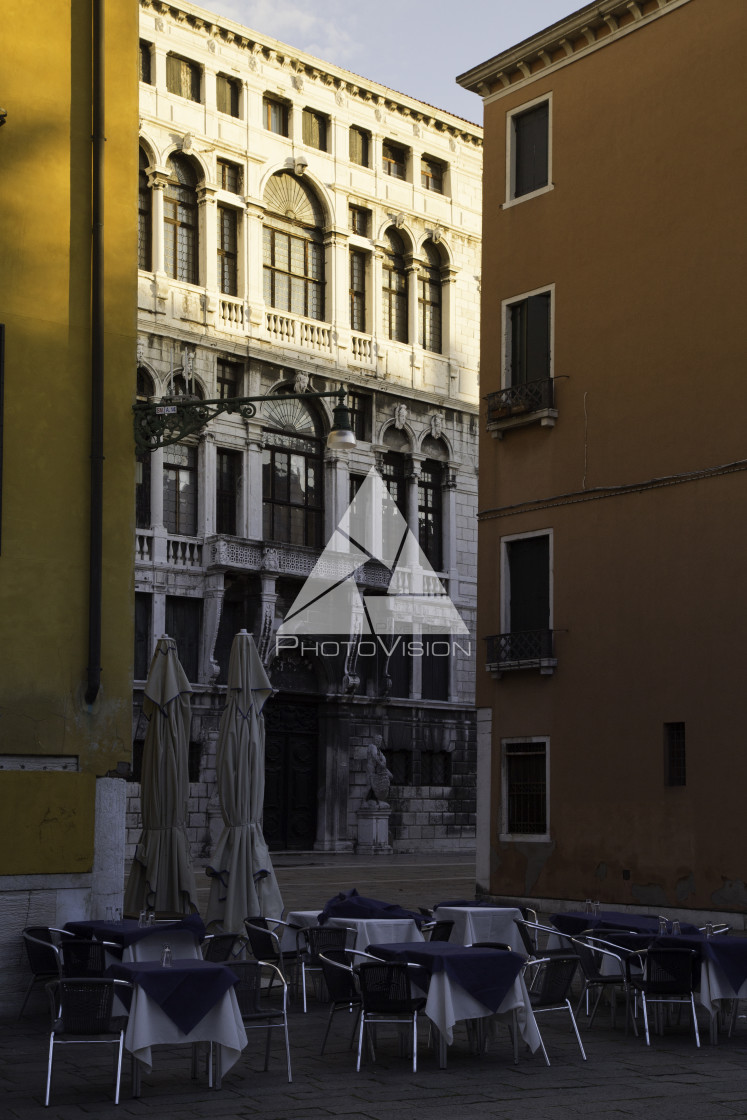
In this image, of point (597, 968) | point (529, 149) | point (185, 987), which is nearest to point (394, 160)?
point (529, 149)

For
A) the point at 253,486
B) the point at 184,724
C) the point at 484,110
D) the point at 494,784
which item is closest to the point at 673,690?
the point at 494,784

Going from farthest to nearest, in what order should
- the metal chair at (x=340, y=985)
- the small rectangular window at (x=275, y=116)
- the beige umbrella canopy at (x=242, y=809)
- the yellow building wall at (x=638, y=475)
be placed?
the small rectangular window at (x=275, y=116)
the yellow building wall at (x=638, y=475)
the beige umbrella canopy at (x=242, y=809)
the metal chair at (x=340, y=985)

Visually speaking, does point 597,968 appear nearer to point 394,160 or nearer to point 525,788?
point 525,788

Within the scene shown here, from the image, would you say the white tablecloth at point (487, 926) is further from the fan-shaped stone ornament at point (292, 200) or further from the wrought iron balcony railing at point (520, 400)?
the fan-shaped stone ornament at point (292, 200)

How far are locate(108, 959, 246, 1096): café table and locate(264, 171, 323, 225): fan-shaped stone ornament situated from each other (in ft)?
101

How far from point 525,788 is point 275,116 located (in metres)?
21.7

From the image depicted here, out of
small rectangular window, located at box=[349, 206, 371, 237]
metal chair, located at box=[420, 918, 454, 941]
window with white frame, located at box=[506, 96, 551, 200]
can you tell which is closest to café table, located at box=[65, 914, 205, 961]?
metal chair, located at box=[420, 918, 454, 941]

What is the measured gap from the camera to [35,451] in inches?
496

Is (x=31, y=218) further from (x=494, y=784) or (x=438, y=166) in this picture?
(x=438, y=166)

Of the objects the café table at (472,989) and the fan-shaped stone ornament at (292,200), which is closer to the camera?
the café table at (472,989)

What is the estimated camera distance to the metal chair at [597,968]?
11406 millimetres

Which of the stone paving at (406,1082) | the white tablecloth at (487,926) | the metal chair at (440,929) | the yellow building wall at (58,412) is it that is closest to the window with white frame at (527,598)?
the white tablecloth at (487,926)

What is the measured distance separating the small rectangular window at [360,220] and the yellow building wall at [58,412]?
26.9 m

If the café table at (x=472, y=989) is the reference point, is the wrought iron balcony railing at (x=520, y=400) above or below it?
above
